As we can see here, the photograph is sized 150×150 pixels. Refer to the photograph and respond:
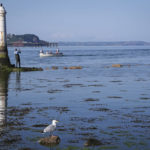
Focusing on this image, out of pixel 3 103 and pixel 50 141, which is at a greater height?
pixel 50 141

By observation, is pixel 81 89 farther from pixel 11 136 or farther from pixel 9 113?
pixel 11 136

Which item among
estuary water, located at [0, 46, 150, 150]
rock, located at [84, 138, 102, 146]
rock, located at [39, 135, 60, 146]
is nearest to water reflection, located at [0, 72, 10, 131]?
estuary water, located at [0, 46, 150, 150]

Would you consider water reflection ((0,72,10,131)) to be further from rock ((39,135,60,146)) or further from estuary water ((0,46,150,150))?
rock ((39,135,60,146))

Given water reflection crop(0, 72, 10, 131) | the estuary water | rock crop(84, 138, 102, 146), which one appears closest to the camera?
rock crop(84, 138, 102, 146)

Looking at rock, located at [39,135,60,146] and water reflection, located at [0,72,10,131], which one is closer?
rock, located at [39,135,60,146]

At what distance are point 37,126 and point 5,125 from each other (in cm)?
141

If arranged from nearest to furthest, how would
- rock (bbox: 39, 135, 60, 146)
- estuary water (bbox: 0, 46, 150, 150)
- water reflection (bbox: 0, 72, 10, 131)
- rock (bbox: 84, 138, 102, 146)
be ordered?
rock (bbox: 84, 138, 102, 146) → rock (bbox: 39, 135, 60, 146) → estuary water (bbox: 0, 46, 150, 150) → water reflection (bbox: 0, 72, 10, 131)

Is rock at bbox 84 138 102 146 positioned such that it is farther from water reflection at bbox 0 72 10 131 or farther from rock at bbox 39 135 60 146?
water reflection at bbox 0 72 10 131

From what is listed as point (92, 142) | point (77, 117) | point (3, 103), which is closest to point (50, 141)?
point (92, 142)

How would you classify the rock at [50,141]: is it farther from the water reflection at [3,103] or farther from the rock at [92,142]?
the water reflection at [3,103]

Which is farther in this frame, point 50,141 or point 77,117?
point 77,117

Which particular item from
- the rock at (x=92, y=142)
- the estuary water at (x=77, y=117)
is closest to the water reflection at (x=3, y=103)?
the estuary water at (x=77, y=117)

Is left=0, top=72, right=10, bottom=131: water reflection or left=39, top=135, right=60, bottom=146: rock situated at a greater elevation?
left=39, top=135, right=60, bottom=146: rock

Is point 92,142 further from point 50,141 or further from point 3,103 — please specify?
point 3,103
